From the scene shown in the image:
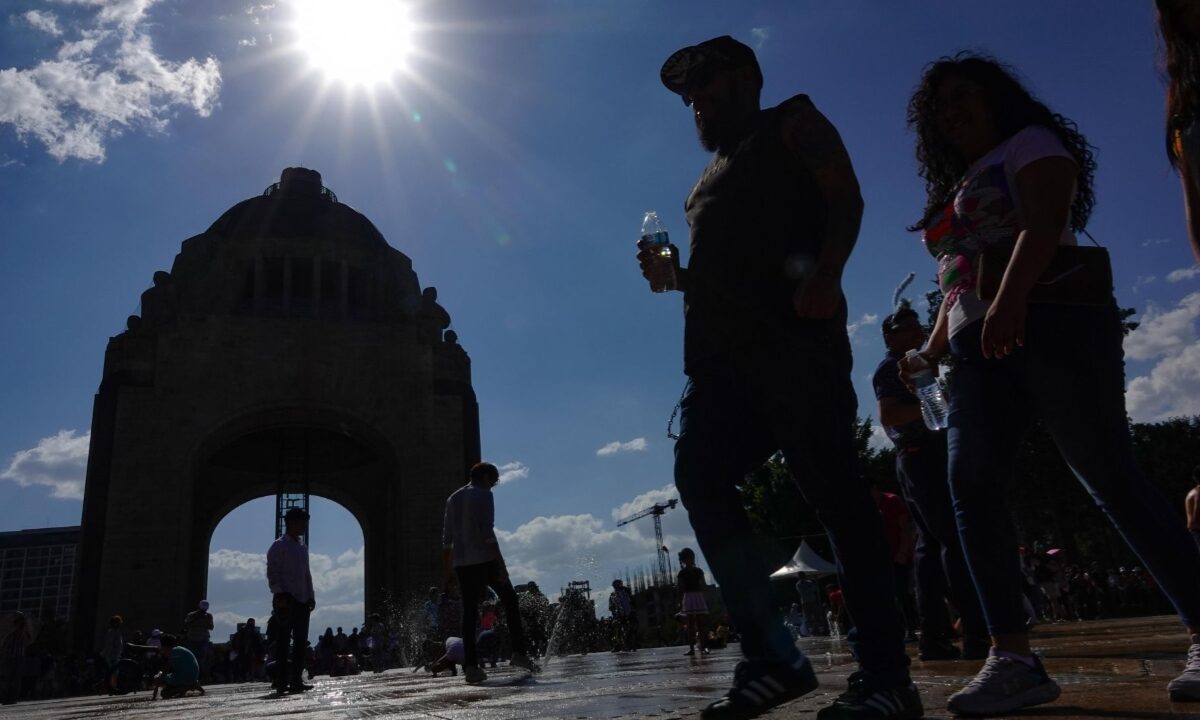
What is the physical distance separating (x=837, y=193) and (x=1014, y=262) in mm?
522

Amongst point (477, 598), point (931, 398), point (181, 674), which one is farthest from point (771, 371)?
point (181, 674)

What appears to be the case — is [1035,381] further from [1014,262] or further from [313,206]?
[313,206]

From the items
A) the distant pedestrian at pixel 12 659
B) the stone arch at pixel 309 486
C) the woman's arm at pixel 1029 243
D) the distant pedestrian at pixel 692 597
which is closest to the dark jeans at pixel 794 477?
the woman's arm at pixel 1029 243

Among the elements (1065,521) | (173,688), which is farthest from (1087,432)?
(1065,521)

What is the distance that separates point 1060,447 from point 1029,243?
1.94ft

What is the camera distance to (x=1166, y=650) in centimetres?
367

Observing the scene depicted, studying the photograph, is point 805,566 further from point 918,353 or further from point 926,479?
point 918,353

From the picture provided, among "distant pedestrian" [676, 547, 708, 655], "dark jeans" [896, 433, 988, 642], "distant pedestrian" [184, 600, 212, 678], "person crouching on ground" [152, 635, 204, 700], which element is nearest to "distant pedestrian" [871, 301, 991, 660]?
"dark jeans" [896, 433, 988, 642]

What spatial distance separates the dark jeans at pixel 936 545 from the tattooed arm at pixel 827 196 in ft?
6.65

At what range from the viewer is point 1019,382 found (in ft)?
8.02

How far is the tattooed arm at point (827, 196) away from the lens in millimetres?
2326

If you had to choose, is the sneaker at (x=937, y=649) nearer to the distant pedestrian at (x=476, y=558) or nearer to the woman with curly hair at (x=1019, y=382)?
the woman with curly hair at (x=1019, y=382)

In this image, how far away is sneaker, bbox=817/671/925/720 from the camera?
193 centimetres

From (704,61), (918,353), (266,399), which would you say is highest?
(266,399)
